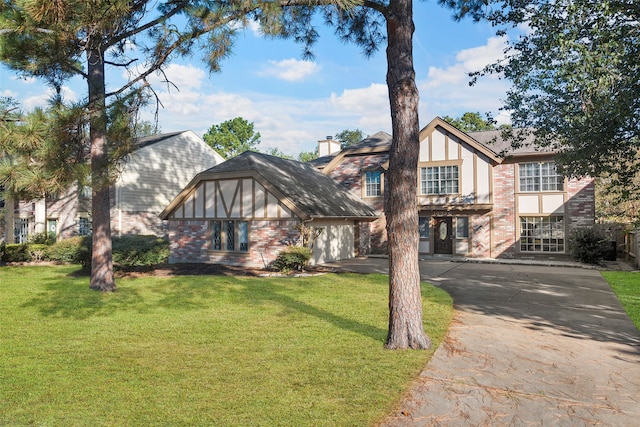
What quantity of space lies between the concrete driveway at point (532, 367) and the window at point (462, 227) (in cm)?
1075

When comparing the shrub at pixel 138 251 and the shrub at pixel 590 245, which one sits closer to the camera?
the shrub at pixel 138 251

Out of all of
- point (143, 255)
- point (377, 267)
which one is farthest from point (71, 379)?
point (377, 267)

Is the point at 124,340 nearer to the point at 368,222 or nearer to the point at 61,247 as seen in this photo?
the point at 61,247

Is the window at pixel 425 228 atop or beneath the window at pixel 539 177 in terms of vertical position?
beneath

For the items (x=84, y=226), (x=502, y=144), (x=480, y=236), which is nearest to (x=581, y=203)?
(x=480, y=236)

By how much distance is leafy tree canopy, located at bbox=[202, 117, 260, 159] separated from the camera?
54.9 meters

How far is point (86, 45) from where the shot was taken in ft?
27.3

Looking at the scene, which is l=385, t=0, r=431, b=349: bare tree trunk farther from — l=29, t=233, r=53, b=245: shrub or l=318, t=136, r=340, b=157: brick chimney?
l=318, t=136, r=340, b=157: brick chimney

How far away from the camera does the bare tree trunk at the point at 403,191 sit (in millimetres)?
6391

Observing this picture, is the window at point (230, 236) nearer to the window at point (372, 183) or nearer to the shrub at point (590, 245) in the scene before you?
the window at point (372, 183)

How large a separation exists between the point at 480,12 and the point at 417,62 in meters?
3.45

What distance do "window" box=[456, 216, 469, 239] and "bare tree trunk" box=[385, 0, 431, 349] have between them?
1598 cm

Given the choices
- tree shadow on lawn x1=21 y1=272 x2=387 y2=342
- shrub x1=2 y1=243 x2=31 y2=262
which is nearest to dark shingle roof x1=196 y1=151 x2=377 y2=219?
tree shadow on lawn x1=21 y1=272 x2=387 y2=342

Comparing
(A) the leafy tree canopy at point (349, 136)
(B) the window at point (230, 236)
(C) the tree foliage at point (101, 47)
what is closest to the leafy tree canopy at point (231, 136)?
(A) the leafy tree canopy at point (349, 136)
